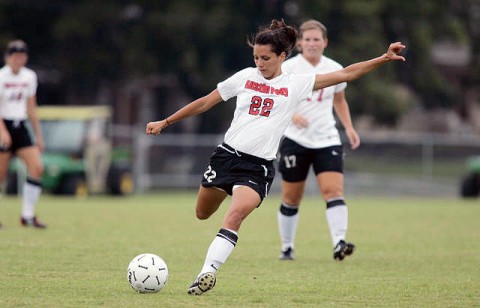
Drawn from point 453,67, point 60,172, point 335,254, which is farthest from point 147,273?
point 453,67

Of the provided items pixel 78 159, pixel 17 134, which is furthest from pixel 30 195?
pixel 78 159

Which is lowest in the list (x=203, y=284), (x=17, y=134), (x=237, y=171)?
(x=203, y=284)

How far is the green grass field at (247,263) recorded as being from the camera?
7906mm

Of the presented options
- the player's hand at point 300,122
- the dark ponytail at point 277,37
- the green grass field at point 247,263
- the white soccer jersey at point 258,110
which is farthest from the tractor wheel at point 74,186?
the dark ponytail at point 277,37

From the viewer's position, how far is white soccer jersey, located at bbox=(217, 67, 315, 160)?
8547 millimetres

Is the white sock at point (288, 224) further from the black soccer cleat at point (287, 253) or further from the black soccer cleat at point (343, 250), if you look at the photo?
the black soccer cleat at point (343, 250)

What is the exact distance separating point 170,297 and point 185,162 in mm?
24920

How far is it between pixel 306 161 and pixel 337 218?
2.39 feet

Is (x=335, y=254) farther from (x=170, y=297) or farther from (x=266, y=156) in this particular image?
(x=170, y=297)

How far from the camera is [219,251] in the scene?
800 centimetres

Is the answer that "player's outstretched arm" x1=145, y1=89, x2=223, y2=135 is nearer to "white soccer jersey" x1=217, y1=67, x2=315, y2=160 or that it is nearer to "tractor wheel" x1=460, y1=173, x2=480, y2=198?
"white soccer jersey" x1=217, y1=67, x2=315, y2=160

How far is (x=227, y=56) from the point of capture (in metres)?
38.2

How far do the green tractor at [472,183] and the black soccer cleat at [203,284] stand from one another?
72.8 ft

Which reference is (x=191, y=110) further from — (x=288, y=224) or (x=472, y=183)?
(x=472, y=183)
